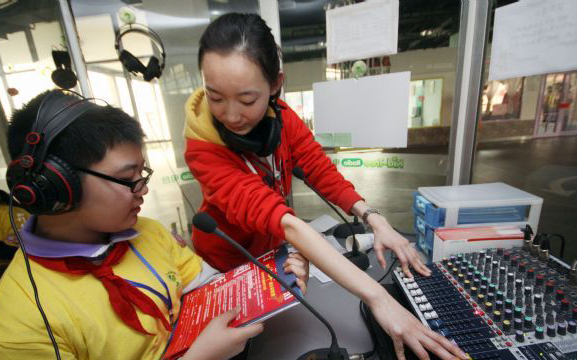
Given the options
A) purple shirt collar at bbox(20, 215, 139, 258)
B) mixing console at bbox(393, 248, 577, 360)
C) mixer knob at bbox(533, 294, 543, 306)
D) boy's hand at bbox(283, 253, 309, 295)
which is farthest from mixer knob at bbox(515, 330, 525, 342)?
purple shirt collar at bbox(20, 215, 139, 258)

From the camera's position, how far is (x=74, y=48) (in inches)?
53.7

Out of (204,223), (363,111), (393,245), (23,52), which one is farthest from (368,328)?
(23,52)

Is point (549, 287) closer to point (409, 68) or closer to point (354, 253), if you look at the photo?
point (354, 253)

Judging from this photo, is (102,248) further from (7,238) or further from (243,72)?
(7,238)

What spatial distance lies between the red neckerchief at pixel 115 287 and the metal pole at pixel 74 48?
4.18ft

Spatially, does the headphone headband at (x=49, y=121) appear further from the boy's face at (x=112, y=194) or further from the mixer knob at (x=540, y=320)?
the mixer knob at (x=540, y=320)

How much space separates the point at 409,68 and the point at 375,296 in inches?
40.9

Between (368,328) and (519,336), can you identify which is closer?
(519,336)

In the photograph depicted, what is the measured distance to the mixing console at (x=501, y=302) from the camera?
1.61 feet

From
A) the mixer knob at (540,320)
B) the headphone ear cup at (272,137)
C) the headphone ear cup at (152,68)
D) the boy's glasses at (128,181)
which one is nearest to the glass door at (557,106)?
the mixer knob at (540,320)

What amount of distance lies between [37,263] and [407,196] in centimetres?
255

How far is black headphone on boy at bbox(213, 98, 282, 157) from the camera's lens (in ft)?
2.40

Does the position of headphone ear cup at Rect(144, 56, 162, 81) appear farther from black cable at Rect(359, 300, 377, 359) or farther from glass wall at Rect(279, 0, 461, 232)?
black cable at Rect(359, 300, 377, 359)

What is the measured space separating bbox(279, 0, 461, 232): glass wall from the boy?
95 centimetres
